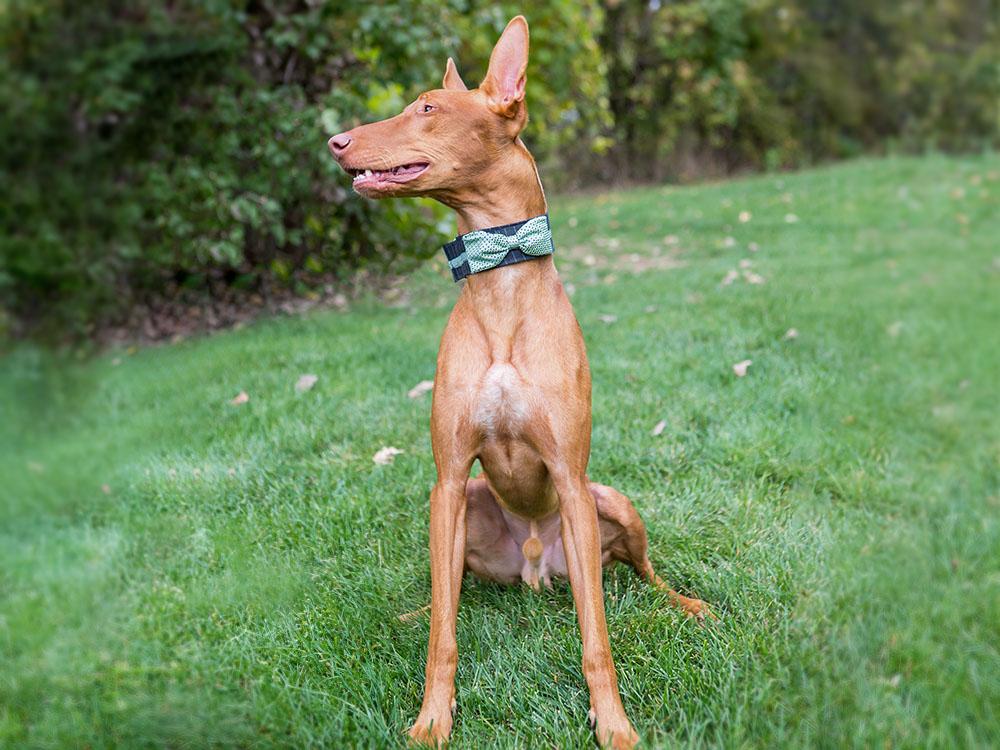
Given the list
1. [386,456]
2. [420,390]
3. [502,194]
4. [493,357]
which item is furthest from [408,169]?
[420,390]

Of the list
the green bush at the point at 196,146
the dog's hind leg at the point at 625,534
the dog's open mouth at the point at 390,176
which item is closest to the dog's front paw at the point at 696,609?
the dog's hind leg at the point at 625,534

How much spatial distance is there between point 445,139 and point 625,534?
1.37 meters

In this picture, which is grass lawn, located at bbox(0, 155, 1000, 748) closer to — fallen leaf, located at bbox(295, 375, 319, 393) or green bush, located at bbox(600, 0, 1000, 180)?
fallen leaf, located at bbox(295, 375, 319, 393)

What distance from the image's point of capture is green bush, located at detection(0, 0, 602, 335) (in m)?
4.32

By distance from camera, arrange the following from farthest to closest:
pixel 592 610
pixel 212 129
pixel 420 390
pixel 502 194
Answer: pixel 212 129
pixel 420 390
pixel 502 194
pixel 592 610

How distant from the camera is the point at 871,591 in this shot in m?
2.67

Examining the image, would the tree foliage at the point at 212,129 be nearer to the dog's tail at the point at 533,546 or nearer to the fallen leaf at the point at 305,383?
the fallen leaf at the point at 305,383

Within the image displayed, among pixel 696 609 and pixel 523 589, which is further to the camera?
pixel 523 589

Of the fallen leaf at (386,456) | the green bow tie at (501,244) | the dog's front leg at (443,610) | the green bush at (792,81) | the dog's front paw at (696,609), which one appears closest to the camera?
the dog's front leg at (443,610)

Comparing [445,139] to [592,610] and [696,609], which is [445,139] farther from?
[696,609]

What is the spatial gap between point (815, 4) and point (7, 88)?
716 inches

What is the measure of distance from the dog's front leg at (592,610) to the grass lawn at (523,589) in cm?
8

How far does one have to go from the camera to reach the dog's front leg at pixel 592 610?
6.86 feet

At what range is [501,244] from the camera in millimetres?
2275
